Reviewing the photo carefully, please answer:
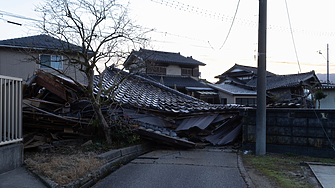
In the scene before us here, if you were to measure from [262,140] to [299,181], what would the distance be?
8.94ft

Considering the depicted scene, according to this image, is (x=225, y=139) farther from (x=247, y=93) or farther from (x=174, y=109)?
(x=247, y=93)

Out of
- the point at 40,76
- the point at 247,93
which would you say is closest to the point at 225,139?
the point at 40,76

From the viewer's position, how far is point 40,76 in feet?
33.0

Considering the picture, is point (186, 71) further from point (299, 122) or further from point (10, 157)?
point (10, 157)

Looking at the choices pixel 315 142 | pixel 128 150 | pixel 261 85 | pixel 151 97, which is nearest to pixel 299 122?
pixel 315 142

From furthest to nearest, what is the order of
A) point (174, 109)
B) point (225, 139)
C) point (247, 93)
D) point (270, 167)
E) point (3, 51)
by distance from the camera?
point (247, 93), point (3, 51), point (174, 109), point (225, 139), point (270, 167)

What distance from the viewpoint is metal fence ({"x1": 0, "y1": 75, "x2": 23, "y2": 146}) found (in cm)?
552

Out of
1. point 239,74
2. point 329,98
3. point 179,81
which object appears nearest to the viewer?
point 329,98

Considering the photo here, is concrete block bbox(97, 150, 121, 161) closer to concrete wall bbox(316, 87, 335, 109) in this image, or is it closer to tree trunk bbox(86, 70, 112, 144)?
tree trunk bbox(86, 70, 112, 144)

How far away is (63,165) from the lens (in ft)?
18.7

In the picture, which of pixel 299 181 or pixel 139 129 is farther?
pixel 139 129

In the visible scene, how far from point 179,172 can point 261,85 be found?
4.01 m

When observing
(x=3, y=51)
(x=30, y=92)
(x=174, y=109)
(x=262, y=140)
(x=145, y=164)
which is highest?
(x=3, y=51)

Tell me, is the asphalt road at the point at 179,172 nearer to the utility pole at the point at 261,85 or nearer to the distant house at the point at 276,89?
the utility pole at the point at 261,85
